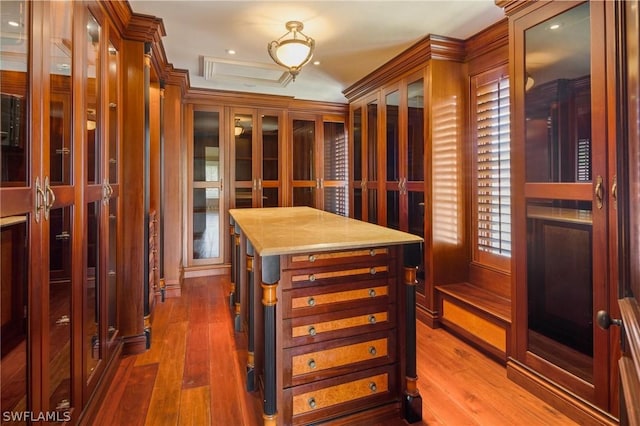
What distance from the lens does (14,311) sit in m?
1.07

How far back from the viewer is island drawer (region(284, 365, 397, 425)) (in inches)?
62.1

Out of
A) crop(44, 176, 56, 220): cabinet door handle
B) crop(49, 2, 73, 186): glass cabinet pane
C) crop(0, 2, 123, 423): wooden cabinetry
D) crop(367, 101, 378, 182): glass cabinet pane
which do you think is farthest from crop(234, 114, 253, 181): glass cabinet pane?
crop(44, 176, 56, 220): cabinet door handle

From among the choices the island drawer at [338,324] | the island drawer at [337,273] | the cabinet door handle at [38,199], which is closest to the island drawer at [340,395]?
the island drawer at [338,324]

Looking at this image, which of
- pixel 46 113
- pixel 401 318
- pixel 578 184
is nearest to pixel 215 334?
pixel 401 318

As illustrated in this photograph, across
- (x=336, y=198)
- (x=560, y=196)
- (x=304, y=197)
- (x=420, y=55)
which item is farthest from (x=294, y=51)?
(x=336, y=198)

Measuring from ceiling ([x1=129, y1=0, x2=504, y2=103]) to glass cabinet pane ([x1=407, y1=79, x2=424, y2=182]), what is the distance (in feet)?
1.37

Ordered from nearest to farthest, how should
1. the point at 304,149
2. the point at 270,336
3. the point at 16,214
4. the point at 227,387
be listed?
the point at 16,214
the point at 270,336
the point at 227,387
the point at 304,149

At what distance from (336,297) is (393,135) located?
2.44 meters

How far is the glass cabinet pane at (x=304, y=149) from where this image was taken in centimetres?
515

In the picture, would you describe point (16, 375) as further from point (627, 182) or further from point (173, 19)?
point (173, 19)

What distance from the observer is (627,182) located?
742 mm

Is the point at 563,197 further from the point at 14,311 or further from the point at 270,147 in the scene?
the point at 270,147

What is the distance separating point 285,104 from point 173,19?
243 cm

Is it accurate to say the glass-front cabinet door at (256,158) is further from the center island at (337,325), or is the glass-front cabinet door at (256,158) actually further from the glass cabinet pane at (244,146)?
the center island at (337,325)
